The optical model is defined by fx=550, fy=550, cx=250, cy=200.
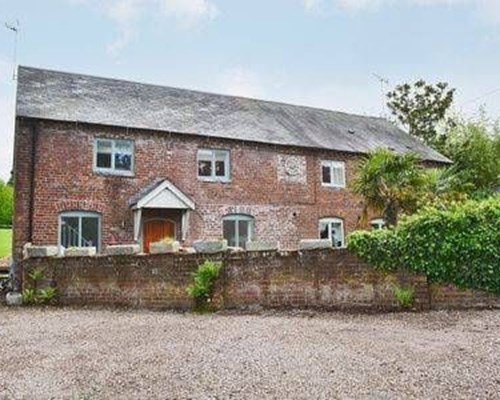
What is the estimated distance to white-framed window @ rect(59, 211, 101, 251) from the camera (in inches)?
688

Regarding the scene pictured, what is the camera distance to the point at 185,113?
21297mm

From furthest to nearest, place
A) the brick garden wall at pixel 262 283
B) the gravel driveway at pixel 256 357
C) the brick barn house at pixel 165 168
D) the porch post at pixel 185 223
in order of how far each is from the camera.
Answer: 1. the porch post at pixel 185 223
2. the brick barn house at pixel 165 168
3. the brick garden wall at pixel 262 283
4. the gravel driveway at pixel 256 357

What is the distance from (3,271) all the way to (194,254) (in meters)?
10.4

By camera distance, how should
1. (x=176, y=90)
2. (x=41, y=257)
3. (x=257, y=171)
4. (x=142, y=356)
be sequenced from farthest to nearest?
(x=176, y=90) < (x=257, y=171) < (x=41, y=257) < (x=142, y=356)

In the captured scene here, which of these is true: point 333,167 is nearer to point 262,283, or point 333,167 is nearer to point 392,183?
point 392,183

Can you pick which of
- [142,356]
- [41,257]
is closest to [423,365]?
[142,356]

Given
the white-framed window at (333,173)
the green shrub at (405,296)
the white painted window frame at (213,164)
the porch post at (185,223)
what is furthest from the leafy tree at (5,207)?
the green shrub at (405,296)

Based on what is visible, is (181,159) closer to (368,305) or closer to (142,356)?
(368,305)

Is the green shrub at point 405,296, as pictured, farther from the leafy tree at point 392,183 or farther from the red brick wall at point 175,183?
the red brick wall at point 175,183

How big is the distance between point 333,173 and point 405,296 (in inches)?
499

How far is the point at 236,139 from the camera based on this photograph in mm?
20203

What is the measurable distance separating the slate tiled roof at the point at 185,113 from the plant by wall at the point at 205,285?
28.6 feet

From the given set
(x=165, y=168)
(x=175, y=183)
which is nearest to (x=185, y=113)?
(x=165, y=168)

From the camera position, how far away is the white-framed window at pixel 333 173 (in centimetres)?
2225
